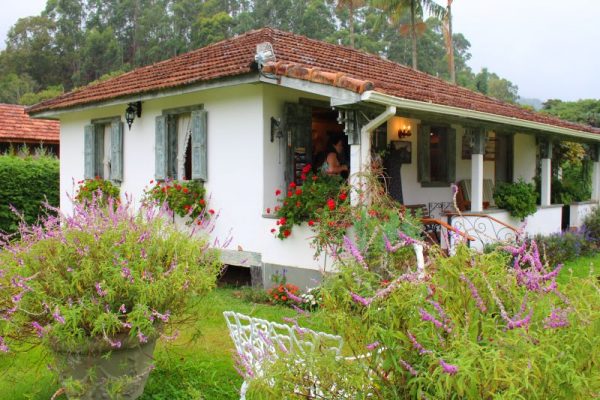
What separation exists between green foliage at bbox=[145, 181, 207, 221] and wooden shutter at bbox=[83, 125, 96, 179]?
303 centimetres

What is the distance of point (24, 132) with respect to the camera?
61.7 feet

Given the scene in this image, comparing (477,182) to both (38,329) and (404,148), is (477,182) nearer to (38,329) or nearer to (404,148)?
(404,148)

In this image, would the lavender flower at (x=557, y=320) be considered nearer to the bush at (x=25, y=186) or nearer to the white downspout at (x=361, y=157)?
the white downspout at (x=361, y=157)

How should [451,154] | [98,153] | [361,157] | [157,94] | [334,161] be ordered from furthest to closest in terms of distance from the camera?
[98,153]
[451,154]
[157,94]
[334,161]
[361,157]

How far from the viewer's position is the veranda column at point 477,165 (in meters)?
10.4

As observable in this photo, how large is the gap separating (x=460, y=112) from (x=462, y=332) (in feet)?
24.5

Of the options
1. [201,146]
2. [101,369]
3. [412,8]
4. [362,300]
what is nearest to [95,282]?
[101,369]

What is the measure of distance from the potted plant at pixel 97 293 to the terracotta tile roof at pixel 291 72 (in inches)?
153

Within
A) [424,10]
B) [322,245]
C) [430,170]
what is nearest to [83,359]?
[322,245]

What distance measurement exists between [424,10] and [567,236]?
2320cm

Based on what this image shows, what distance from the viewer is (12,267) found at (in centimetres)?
425

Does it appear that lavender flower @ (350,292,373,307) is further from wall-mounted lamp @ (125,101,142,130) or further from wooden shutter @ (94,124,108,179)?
wooden shutter @ (94,124,108,179)

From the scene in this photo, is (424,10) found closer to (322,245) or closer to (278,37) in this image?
(278,37)

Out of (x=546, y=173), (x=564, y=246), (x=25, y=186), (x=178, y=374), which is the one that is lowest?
(x=178, y=374)
